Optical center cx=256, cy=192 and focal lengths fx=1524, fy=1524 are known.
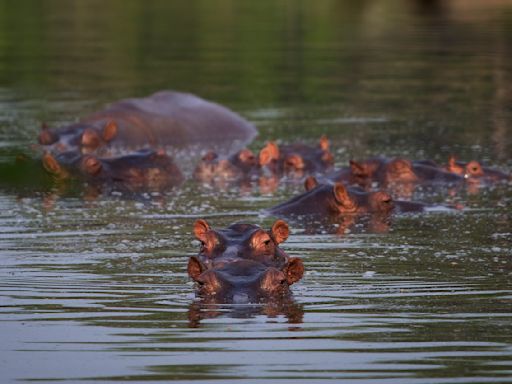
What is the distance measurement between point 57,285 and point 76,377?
2146 mm

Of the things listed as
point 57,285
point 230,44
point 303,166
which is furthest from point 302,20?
point 57,285

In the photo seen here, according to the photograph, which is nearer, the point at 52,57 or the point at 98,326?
the point at 98,326

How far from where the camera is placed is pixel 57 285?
332 inches

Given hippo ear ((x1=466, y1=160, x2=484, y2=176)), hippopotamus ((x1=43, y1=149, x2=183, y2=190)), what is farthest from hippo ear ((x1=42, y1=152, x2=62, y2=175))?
hippo ear ((x1=466, y1=160, x2=484, y2=176))

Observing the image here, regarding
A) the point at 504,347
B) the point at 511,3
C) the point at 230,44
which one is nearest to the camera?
the point at 504,347

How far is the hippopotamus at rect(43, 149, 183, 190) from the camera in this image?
1350cm

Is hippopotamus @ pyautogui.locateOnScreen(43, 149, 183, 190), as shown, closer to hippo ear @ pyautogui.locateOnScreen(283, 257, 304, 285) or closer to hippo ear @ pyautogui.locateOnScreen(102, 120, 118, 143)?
hippo ear @ pyautogui.locateOnScreen(102, 120, 118, 143)

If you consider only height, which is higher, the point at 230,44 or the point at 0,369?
the point at 0,369

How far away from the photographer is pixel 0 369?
650 cm

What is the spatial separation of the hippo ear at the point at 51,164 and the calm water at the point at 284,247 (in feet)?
0.44

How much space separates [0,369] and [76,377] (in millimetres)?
390

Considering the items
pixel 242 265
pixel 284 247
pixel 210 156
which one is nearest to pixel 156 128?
pixel 210 156

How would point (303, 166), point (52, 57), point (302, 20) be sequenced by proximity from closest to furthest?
point (303, 166) < point (52, 57) < point (302, 20)

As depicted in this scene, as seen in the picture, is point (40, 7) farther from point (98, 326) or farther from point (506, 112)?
point (98, 326)
